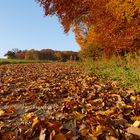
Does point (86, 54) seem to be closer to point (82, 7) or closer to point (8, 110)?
point (82, 7)

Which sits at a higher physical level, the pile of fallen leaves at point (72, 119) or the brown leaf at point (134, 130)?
the brown leaf at point (134, 130)

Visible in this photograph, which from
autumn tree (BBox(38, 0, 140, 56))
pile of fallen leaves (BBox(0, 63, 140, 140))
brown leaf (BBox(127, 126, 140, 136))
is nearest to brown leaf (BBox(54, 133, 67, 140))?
pile of fallen leaves (BBox(0, 63, 140, 140))

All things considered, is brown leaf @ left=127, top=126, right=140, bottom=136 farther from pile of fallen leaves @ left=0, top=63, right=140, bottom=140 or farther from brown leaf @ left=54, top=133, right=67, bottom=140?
brown leaf @ left=54, top=133, right=67, bottom=140

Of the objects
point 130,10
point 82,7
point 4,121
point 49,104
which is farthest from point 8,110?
point 82,7

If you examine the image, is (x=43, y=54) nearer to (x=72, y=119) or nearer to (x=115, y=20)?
(x=115, y=20)

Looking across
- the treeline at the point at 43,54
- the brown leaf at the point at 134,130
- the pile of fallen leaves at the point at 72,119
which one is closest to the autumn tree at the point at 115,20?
the pile of fallen leaves at the point at 72,119

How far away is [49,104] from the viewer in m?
5.95

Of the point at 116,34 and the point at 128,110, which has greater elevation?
the point at 116,34

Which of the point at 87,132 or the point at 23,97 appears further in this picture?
the point at 23,97

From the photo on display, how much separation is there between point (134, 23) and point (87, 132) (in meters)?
11.2

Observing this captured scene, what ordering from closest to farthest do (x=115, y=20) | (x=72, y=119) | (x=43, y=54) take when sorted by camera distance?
(x=72, y=119), (x=115, y=20), (x=43, y=54)

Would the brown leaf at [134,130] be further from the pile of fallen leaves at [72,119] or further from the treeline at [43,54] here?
the treeline at [43,54]

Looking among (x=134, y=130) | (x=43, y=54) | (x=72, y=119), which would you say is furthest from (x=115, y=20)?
(x=43, y=54)

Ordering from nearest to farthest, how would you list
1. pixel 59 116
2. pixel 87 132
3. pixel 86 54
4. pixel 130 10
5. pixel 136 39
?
pixel 87 132 → pixel 59 116 → pixel 130 10 → pixel 136 39 → pixel 86 54
